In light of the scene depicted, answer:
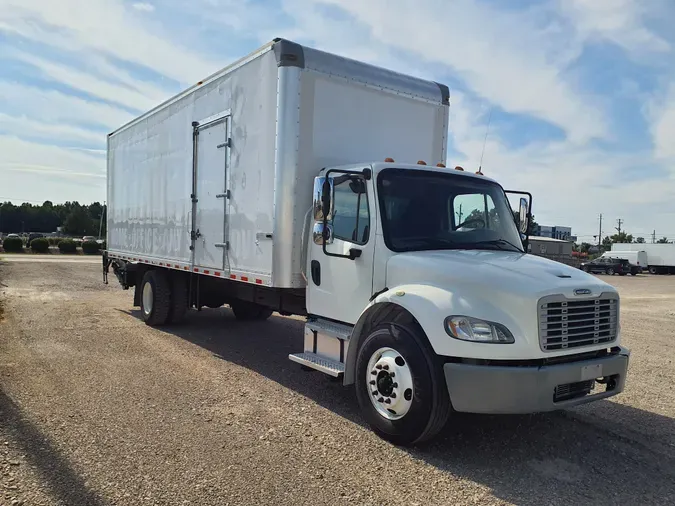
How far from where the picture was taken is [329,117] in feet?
20.2

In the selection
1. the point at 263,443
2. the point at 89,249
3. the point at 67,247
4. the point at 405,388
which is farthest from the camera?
the point at 67,247

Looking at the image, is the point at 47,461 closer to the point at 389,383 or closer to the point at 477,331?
the point at 389,383

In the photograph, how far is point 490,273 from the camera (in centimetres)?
427

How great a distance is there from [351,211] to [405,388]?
6.05ft

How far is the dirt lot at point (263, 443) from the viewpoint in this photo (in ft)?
12.2

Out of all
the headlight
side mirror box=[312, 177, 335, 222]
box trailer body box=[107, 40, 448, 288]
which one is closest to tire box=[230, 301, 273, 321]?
box trailer body box=[107, 40, 448, 288]

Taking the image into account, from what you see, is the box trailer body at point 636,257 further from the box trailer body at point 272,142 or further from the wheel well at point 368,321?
the wheel well at point 368,321

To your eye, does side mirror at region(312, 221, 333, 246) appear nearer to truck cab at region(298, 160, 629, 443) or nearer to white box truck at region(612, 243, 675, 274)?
truck cab at region(298, 160, 629, 443)

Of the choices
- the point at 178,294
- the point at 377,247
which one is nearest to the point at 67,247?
the point at 178,294

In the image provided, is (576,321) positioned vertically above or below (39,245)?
above

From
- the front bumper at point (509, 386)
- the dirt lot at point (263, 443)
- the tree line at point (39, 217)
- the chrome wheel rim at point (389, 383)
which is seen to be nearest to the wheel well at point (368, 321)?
the chrome wheel rim at point (389, 383)

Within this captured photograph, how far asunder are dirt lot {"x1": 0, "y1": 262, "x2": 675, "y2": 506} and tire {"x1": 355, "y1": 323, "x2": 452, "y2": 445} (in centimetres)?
21

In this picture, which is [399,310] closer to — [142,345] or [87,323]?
[142,345]

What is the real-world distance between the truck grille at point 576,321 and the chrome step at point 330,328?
185cm
